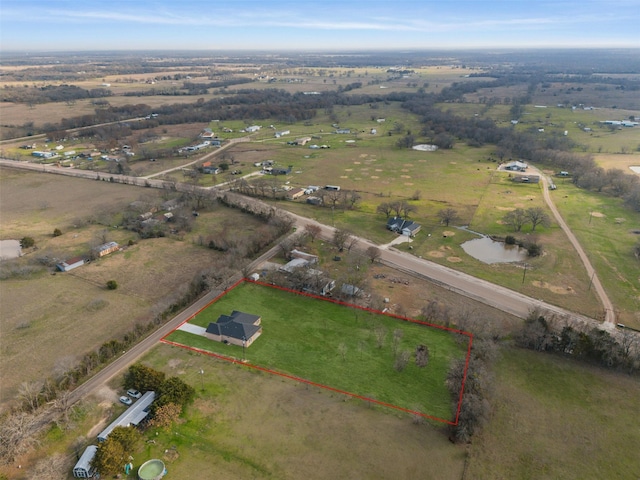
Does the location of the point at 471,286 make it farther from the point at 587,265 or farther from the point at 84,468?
the point at 84,468

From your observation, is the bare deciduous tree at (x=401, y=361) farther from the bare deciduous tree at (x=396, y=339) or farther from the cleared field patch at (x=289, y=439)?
the cleared field patch at (x=289, y=439)

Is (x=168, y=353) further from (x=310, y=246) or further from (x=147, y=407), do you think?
(x=310, y=246)

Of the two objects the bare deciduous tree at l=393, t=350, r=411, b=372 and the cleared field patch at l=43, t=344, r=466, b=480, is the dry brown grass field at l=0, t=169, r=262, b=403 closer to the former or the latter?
the cleared field patch at l=43, t=344, r=466, b=480

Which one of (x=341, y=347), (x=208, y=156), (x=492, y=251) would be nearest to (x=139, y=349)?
(x=341, y=347)

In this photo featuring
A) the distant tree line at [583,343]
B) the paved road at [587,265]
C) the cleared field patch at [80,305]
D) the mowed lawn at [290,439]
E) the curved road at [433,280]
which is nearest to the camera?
the mowed lawn at [290,439]

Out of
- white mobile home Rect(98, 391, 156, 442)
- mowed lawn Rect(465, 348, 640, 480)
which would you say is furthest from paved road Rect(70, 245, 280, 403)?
mowed lawn Rect(465, 348, 640, 480)

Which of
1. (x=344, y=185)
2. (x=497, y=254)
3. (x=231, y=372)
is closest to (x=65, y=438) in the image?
(x=231, y=372)

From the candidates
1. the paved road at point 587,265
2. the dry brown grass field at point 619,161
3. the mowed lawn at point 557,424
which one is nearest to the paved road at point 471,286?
the paved road at point 587,265
